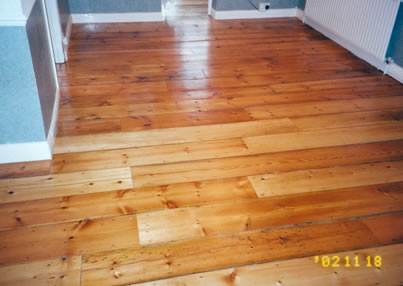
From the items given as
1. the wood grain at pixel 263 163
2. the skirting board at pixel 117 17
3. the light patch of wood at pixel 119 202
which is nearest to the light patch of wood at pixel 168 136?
the wood grain at pixel 263 163

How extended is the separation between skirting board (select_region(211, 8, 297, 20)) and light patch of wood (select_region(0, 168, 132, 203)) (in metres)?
3.09

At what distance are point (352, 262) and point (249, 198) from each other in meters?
0.56

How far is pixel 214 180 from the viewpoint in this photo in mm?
2098

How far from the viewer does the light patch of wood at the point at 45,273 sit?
1.52m

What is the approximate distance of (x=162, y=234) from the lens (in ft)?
5.76

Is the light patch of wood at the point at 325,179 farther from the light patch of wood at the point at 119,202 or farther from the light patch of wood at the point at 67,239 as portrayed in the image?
the light patch of wood at the point at 67,239

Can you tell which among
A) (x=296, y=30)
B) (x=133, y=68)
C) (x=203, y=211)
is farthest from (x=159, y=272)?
(x=296, y=30)

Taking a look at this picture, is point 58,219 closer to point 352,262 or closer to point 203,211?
point 203,211

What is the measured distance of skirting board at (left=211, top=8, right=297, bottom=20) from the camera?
4668mm

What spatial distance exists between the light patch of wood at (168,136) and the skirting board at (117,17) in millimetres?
2416

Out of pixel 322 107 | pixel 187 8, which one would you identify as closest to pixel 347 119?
pixel 322 107

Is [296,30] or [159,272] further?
[296,30]

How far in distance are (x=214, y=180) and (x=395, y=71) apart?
209 cm
